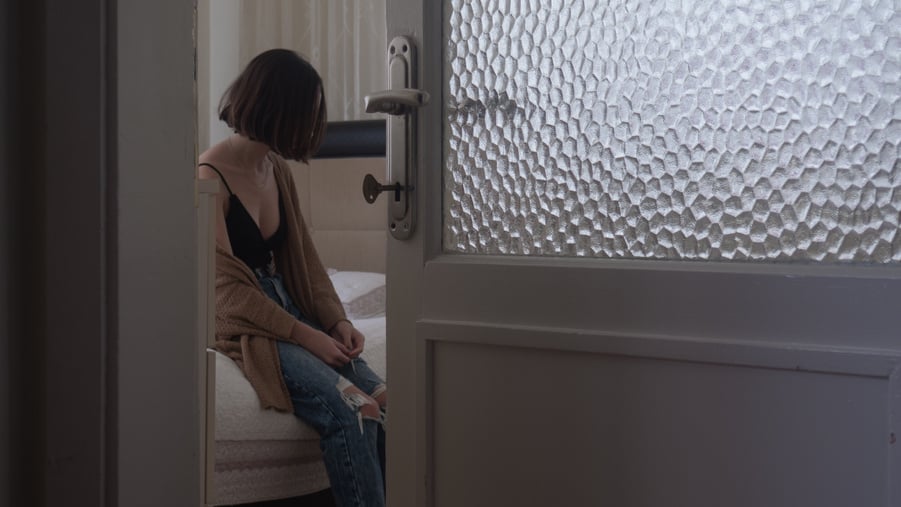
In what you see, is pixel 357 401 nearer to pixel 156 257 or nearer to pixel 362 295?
pixel 362 295

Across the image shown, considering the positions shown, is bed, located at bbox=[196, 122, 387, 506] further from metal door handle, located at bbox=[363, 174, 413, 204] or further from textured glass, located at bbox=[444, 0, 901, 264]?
textured glass, located at bbox=[444, 0, 901, 264]

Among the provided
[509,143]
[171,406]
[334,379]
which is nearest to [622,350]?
[509,143]

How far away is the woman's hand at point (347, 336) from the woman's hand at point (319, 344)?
3.0 inches

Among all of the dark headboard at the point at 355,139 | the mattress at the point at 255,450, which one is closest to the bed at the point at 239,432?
the mattress at the point at 255,450

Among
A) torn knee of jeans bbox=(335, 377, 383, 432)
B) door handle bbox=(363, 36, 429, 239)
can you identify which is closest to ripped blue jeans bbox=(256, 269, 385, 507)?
torn knee of jeans bbox=(335, 377, 383, 432)

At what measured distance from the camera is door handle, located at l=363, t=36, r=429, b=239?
124 cm

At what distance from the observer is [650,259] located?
3.67 ft

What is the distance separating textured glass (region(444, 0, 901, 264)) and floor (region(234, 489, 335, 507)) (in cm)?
96

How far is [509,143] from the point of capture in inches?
48.0

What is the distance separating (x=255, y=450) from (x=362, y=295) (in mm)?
1150

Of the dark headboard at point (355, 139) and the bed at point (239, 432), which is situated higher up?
the dark headboard at point (355, 139)

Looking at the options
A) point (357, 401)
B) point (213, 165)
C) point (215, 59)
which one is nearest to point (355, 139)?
point (215, 59)

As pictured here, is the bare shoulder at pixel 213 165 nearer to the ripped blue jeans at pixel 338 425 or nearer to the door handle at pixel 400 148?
the ripped blue jeans at pixel 338 425

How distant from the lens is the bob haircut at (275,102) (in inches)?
82.7
